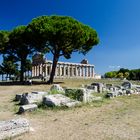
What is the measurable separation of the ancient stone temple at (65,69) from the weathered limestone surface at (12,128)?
321 ft

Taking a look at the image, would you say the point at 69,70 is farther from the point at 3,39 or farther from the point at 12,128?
the point at 12,128

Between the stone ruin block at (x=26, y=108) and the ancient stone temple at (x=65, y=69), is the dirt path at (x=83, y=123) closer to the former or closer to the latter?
the stone ruin block at (x=26, y=108)

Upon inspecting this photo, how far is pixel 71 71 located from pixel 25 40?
80.1 meters

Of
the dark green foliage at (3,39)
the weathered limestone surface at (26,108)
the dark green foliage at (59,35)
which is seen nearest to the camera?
the weathered limestone surface at (26,108)

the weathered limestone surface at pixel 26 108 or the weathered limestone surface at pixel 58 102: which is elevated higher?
the weathered limestone surface at pixel 58 102

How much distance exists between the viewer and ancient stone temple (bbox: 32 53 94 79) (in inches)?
4493

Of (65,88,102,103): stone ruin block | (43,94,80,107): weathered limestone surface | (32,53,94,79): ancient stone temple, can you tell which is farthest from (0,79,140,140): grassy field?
(32,53,94,79): ancient stone temple

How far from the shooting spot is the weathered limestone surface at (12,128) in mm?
10891

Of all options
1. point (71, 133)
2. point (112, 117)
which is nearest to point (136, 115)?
point (112, 117)

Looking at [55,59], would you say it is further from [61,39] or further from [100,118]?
[100,118]

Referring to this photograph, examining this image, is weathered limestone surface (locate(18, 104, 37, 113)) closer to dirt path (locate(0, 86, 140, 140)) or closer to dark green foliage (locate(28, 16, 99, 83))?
dirt path (locate(0, 86, 140, 140))

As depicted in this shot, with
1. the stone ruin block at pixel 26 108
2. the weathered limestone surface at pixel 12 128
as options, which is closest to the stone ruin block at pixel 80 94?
the stone ruin block at pixel 26 108

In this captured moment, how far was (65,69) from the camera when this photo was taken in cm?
13050

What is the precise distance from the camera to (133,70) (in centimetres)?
13800
